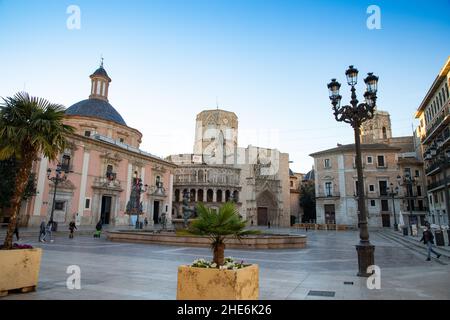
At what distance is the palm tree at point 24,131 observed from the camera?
640 cm

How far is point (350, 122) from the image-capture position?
9.82 metres

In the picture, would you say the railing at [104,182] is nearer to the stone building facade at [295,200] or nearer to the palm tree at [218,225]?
the palm tree at [218,225]

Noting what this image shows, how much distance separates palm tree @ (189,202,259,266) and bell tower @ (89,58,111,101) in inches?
1696

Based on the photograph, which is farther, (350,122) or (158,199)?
(158,199)

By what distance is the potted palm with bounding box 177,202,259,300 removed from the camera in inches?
151

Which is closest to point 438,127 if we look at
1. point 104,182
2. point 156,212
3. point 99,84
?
point 156,212

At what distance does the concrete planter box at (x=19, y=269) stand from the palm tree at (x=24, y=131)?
1.04 meters

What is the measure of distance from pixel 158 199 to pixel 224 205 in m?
37.7

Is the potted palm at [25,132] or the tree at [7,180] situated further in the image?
the tree at [7,180]

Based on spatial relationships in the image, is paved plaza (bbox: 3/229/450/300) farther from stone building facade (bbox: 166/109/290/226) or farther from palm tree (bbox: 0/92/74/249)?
stone building facade (bbox: 166/109/290/226)

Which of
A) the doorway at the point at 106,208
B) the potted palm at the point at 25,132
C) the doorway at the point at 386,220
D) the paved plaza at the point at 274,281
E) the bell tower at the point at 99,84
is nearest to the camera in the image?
the paved plaza at the point at 274,281

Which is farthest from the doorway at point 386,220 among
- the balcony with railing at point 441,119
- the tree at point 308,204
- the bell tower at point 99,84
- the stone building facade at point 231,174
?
the bell tower at point 99,84
